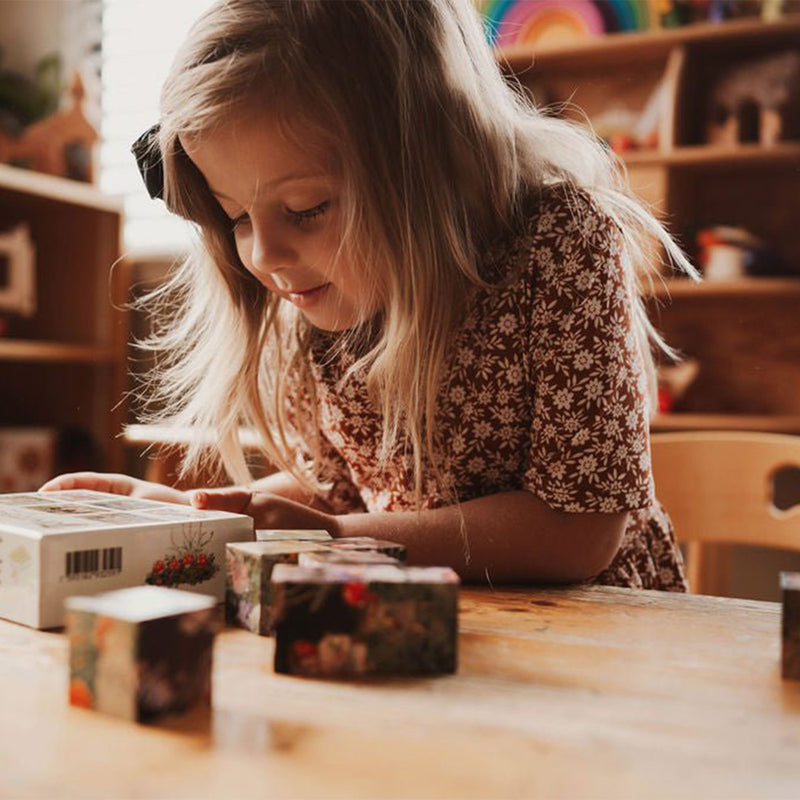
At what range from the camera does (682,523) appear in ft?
4.46

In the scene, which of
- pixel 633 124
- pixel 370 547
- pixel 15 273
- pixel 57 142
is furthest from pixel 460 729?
pixel 57 142

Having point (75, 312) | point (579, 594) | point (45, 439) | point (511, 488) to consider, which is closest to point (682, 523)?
point (511, 488)

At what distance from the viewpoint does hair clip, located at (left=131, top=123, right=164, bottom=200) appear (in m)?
1.19

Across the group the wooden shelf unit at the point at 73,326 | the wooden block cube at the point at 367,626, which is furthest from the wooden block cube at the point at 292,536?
the wooden shelf unit at the point at 73,326

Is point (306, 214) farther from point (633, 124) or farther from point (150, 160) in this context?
point (633, 124)

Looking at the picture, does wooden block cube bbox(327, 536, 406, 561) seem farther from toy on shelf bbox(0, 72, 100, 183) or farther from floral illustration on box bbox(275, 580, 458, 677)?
toy on shelf bbox(0, 72, 100, 183)

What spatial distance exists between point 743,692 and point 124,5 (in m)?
3.27

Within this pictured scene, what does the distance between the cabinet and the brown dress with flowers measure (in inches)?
48.6

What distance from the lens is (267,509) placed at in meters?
0.92

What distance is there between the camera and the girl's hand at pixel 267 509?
0.90m

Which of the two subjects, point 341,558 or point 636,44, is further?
point 636,44

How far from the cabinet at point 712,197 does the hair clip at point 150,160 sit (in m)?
1.32

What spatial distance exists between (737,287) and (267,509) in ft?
5.41

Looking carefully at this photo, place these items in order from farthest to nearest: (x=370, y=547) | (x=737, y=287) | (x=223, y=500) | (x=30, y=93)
A: (x=30, y=93), (x=737, y=287), (x=223, y=500), (x=370, y=547)
